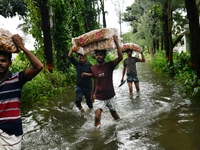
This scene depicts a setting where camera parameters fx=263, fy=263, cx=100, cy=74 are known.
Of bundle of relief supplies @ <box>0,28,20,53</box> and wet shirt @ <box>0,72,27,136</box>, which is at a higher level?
bundle of relief supplies @ <box>0,28,20,53</box>

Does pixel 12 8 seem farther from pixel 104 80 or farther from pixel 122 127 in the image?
pixel 122 127

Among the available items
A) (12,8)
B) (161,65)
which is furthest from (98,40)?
(161,65)

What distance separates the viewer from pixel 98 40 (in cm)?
544

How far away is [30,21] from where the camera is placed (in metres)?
12.4

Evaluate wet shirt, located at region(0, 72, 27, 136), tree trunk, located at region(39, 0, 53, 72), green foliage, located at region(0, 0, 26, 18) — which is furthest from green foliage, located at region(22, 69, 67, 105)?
green foliage, located at region(0, 0, 26, 18)

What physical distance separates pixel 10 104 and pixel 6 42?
0.68m

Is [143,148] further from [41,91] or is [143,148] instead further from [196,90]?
[41,91]

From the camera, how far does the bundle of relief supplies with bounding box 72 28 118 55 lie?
5332 mm

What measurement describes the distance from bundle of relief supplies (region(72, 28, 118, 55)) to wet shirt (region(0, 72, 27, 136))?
8.81 ft

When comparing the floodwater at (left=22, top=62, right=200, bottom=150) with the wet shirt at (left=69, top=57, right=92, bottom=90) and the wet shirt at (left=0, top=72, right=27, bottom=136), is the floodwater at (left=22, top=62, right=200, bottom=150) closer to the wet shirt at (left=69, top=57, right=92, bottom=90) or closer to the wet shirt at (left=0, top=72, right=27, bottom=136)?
the wet shirt at (left=69, top=57, right=92, bottom=90)

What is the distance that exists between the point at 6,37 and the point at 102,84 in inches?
114

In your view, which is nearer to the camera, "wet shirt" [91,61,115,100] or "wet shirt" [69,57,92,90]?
"wet shirt" [91,61,115,100]

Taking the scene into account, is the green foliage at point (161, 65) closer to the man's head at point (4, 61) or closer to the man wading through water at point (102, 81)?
the man wading through water at point (102, 81)

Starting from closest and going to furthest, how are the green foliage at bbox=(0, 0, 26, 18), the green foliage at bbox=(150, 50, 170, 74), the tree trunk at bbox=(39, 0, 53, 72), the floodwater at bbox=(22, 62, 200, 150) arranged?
the floodwater at bbox=(22, 62, 200, 150) → the tree trunk at bbox=(39, 0, 53, 72) → the green foliage at bbox=(0, 0, 26, 18) → the green foliage at bbox=(150, 50, 170, 74)
